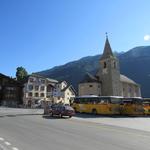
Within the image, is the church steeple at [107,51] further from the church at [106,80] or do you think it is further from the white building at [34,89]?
the white building at [34,89]

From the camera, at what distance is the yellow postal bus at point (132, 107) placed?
40656 millimetres

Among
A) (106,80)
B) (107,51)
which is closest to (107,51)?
(107,51)

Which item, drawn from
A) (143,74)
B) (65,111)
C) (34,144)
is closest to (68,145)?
(34,144)

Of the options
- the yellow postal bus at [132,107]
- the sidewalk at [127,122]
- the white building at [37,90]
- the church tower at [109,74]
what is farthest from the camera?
the white building at [37,90]

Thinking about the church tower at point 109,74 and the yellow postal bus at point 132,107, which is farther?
the church tower at point 109,74

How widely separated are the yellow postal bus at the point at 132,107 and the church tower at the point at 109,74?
43.1 meters

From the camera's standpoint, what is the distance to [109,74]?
85.3 meters

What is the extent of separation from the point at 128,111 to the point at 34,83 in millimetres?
65191

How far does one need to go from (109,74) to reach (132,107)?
44851 millimetres

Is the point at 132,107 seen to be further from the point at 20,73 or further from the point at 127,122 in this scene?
the point at 20,73

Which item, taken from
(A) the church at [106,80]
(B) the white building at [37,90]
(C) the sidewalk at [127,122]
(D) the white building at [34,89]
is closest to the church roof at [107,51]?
(A) the church at [106,80]

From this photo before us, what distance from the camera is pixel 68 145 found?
11.9 metres

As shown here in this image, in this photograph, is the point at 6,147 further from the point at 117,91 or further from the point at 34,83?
the point at 34,83

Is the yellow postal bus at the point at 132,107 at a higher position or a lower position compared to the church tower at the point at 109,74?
lower
